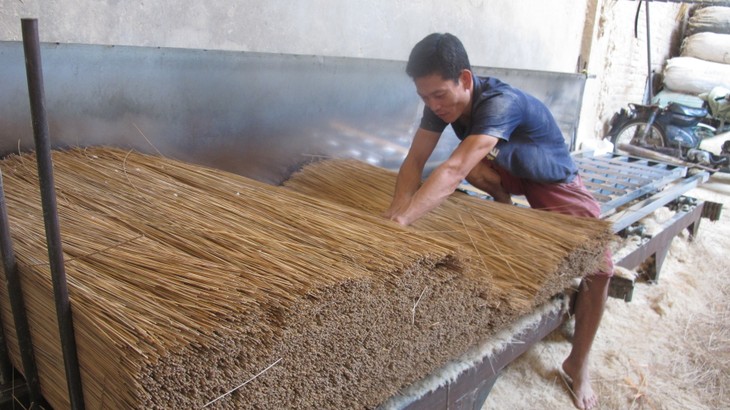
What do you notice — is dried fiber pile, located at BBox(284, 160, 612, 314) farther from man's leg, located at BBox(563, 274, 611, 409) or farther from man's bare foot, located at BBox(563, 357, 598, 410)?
man's bare foot, located at BBox(563, 357, 598, 410)

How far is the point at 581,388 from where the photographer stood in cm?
221

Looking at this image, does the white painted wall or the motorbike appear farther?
the motorbike

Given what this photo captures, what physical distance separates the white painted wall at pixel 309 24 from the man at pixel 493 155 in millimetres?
839

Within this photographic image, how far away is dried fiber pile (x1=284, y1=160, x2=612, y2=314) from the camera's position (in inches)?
61.0

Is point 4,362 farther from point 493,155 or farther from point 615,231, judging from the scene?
point 615,231

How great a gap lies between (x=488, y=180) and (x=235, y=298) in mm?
1724

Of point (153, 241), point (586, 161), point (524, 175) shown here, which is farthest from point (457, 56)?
point (586, 161)

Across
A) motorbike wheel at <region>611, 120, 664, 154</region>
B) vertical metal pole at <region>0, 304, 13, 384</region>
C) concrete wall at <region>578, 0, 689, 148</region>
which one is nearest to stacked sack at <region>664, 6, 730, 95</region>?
concrete wall at <region>578, 0, 689, 148</region>

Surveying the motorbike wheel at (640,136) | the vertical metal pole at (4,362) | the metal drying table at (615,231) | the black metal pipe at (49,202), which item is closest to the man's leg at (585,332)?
the metal drying table at (615,231)

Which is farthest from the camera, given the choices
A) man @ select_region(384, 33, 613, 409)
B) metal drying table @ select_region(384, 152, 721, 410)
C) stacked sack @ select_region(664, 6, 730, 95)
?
stacked sack @ select_region(664, 6, 730, 95)

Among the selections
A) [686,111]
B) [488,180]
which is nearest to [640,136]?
[686,111]

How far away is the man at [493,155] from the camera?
1.67 meters

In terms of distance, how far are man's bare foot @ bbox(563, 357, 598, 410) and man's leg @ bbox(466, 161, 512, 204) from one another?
2.47ft

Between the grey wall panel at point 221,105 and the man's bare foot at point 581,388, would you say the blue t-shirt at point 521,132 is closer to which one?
the grey wall panel at point 221,105
